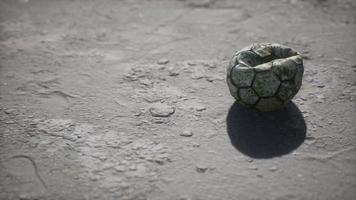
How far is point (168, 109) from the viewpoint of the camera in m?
3.48

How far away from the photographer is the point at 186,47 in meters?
4.51

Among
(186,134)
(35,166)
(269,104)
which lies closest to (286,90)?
(269,104)

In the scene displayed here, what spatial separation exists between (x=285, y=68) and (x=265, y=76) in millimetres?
164

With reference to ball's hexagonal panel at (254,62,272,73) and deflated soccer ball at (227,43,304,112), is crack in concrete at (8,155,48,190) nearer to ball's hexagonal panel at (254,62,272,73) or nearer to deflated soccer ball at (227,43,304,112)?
deflated soccer ball at (227,43,304,112)

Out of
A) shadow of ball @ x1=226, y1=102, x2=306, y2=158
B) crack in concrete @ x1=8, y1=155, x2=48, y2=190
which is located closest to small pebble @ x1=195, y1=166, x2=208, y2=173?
shadow of ball @ x1=226, y1=102, x2=306, y2=158

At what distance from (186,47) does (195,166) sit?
195cm

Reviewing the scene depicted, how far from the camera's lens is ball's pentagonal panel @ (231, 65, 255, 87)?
3.05 m

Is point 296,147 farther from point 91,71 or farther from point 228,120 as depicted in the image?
point 91,71

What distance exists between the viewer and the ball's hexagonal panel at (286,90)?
3.06m

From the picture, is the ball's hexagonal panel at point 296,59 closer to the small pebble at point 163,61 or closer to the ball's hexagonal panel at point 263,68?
the ball's hexagonal panel at point 263,68

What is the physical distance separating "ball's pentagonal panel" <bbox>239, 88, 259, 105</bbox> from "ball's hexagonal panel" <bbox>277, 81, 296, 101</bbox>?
Result: 181mm

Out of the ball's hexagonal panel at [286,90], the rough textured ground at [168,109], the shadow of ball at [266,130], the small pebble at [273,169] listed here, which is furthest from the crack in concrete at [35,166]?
the ball's hexagonal panel at [286,90]

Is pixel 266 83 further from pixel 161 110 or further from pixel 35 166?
pixel 35 166

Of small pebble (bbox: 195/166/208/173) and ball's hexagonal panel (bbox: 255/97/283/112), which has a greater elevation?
ball's hexagonal panel (bbox: 255/97/283/112)
